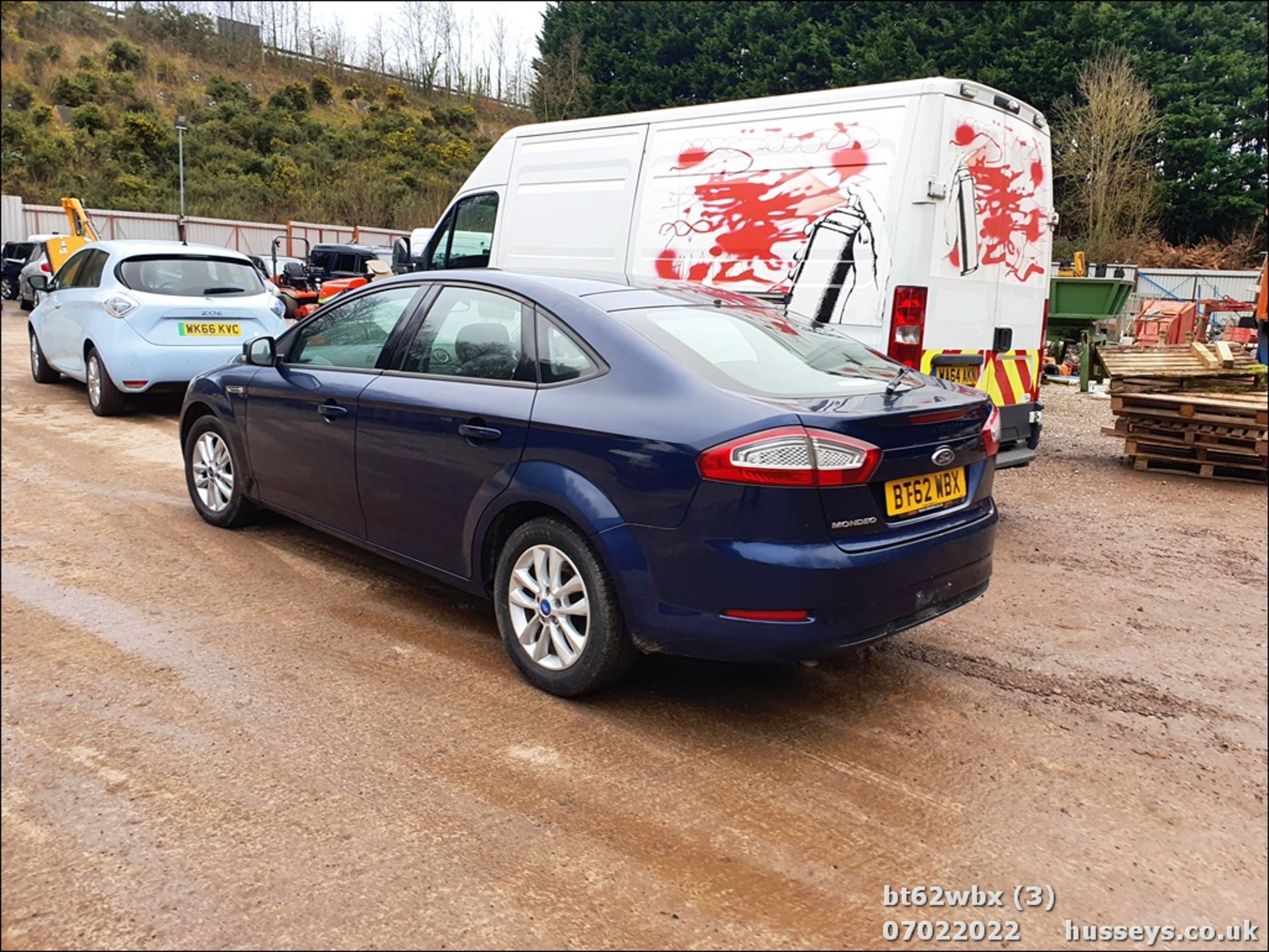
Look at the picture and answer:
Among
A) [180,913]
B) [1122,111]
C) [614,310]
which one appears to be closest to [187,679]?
[180,913]

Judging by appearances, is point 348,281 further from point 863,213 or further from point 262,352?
point 863,213

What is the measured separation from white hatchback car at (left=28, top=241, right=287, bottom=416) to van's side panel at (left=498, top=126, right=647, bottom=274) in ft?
8.01

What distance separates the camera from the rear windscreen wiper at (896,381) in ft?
11.9

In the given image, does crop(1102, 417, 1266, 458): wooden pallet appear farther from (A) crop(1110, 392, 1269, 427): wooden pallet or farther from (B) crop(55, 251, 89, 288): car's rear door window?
(B) crop(55, 251, 89, 288): car's rear door window

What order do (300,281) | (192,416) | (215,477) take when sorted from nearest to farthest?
(215,477) < (192,416) < (300,281)

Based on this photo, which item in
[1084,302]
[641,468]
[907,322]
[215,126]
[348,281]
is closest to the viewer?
[641,468]

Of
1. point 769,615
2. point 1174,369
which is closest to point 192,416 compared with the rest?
point 769,615

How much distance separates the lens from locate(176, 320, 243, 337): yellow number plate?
320 inches

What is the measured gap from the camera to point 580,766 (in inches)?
127

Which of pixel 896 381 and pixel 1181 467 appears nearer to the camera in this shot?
pixel 896 381

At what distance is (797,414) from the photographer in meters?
3.24

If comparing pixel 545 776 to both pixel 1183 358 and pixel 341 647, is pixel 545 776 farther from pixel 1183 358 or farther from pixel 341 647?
pixel 1183 358

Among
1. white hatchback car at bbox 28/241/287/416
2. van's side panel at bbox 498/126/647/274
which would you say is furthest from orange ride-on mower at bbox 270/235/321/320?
van's side panel at bbox 498/126/647/274

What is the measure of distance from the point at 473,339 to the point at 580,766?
6.27 feet
